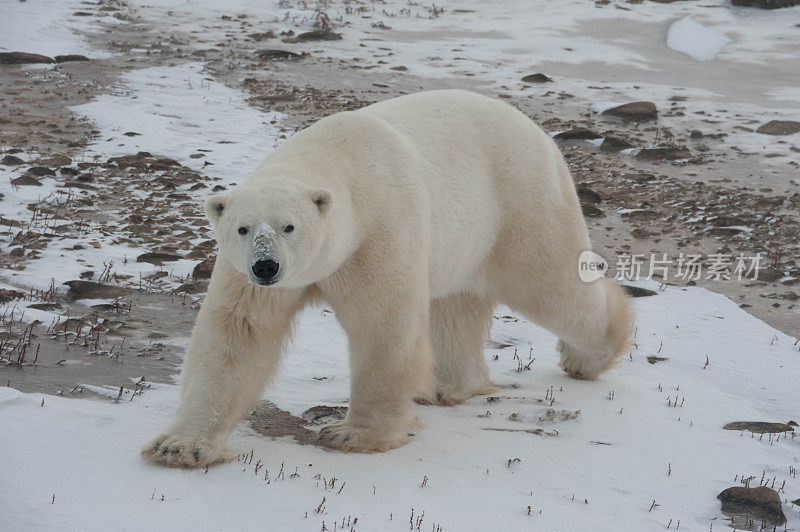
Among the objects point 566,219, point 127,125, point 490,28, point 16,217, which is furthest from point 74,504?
point 490,28

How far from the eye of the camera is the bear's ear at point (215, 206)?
3518mm

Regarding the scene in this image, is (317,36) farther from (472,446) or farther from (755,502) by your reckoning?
(755,502)

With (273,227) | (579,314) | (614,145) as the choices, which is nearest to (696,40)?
(614,145)

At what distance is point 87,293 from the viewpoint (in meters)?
6.13

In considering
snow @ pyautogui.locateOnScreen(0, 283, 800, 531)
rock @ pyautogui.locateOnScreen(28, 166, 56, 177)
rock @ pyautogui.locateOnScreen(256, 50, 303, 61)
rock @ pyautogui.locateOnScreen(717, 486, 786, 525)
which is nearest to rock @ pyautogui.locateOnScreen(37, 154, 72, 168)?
rock @ pyautogui.locateOnScreen(28, 166, 56, 177)

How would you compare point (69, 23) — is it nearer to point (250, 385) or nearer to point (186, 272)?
point (186, 272)

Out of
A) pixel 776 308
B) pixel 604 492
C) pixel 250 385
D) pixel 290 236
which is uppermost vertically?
pixel 290 236

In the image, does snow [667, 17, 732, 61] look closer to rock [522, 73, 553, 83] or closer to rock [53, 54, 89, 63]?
rock [522, 73, 553, 83]

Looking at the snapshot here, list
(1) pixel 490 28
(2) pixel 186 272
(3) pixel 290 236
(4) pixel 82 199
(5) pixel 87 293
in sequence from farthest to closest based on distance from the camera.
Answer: (1) pixel 490 28, (4) pixel 82 199, (2) pixel 186 272, (5) pixel 87 293, (3) pixel 290 236

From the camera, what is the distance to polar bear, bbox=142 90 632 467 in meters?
3.58

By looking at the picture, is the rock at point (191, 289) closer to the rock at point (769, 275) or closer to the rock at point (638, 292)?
the rock at point (638, 292)

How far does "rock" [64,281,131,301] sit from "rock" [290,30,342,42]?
40.5ft

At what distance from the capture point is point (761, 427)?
496cm

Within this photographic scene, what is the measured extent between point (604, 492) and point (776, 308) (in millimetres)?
3977
